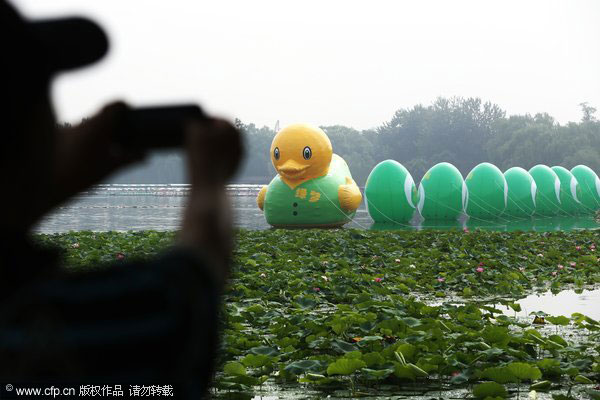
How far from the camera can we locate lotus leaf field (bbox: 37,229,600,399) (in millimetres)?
3125

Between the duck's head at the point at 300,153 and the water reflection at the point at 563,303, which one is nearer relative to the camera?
the water reflection at the point at 563,303

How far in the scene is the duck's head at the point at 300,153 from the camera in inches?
550

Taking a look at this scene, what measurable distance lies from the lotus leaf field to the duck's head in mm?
5538

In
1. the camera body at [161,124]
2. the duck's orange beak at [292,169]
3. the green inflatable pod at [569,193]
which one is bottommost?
the green inflatable pod at [569,193]

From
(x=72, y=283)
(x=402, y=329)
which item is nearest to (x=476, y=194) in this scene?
(x=402, y=329)

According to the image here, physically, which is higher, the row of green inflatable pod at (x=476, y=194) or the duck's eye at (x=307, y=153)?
the duck's eye at (x=307, y=153)

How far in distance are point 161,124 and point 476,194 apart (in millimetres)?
19057

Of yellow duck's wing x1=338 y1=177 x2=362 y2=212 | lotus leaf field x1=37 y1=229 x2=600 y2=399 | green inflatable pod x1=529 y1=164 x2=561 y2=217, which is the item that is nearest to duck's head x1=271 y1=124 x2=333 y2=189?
yellow duck's wing x1=338 y1=177 x2=362 y2=212

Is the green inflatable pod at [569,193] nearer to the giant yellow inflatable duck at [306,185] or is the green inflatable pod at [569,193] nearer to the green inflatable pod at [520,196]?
the green inflatable pod at [520,196]

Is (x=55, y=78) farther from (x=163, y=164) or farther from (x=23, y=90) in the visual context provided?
(x=163, y=164)

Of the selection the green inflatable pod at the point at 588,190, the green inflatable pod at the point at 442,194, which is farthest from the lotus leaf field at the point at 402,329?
the green inflatable pod at the point at 588,190

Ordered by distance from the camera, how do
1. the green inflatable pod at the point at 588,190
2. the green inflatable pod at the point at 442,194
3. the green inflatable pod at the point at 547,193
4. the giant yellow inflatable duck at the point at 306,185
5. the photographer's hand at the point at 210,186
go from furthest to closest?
the green inflatable pod at the point at 588,190 < the green inflatable pod at the point at 547,193 < the green inflatable pod at the point at 442,194 < the giant yellow inflatable duck at the point at 306,185 < the photographer's hand at the point at 210,186

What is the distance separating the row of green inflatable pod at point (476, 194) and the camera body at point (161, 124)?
16190 mm

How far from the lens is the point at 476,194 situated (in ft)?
63.6
